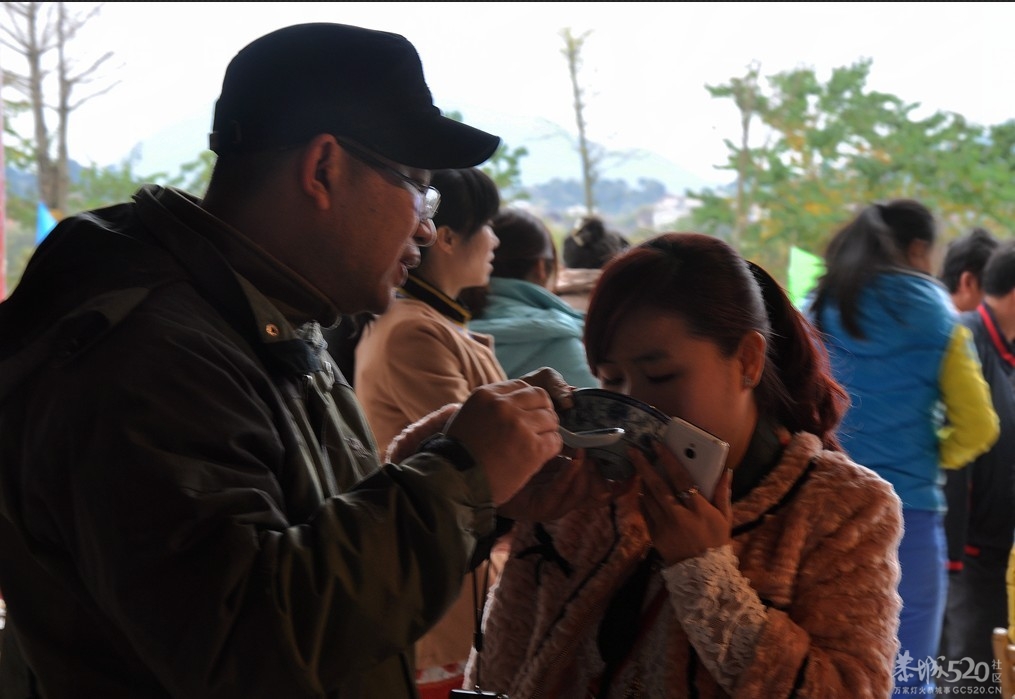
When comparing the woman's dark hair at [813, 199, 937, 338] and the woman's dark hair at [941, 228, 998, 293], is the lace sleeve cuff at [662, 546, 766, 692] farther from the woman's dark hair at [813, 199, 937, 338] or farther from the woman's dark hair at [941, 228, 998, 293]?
the woman's dark hair at [941, 228, 998, 293]

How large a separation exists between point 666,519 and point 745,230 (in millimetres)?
4237

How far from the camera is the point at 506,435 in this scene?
900 millimetres

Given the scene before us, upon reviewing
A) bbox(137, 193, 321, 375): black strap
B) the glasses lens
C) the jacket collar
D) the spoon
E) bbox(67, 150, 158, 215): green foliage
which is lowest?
bbox(67, 150, 158, 215): green foliage

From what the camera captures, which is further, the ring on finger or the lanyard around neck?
the lanyard around neck

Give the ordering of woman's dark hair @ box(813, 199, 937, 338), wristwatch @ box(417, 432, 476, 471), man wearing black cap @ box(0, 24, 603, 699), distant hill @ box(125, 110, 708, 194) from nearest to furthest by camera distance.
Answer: man wearing black cap @ box(0, 24, 603, 699) → wristwatch @ box(417, 432, 476, 471) → woman's dark hair @ box(813, 199, 937, 338) → distant hill @ box(125, 110, 708, 194)

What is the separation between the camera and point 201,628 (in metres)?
0.73

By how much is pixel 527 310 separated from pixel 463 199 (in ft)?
1.53

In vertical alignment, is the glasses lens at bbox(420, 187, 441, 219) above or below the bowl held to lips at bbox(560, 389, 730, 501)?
above

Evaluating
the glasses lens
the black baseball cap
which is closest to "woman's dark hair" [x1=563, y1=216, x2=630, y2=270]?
the glasses lens

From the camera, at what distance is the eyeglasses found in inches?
37.9

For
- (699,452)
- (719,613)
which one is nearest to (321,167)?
(699,452)

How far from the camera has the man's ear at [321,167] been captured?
37.5 inches

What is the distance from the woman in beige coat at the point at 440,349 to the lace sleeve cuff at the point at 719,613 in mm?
1015

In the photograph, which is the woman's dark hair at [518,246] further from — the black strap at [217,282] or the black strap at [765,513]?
the black strap at [217,282]
